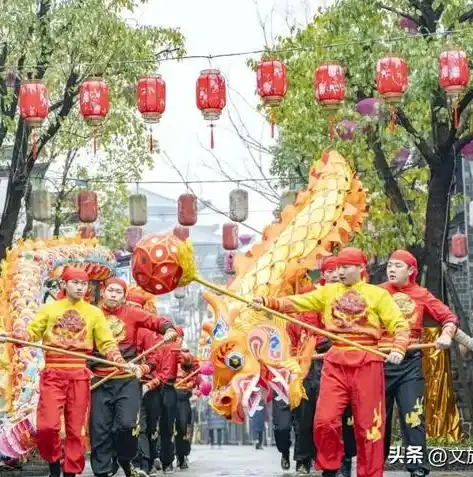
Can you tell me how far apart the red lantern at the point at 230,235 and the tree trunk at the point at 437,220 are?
38.8ft

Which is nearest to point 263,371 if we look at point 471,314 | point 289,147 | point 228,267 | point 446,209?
point 446,209

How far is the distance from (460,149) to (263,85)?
255 centimetres

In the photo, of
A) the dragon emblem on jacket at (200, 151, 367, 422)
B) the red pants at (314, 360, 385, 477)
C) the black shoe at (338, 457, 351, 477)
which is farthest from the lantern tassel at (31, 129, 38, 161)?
the red pants at (314, 360, 385, 477)

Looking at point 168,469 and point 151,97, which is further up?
point 151,97

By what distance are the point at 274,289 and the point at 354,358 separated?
4217 millimetres

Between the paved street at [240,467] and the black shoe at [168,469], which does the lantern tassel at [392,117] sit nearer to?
the paved street at [240,467]

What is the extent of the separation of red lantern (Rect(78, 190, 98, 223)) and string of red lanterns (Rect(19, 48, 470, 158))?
5.10 m

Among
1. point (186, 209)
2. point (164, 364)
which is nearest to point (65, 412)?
point (164, 364)

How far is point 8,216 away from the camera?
2409 centimetres

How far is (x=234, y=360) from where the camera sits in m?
15.0

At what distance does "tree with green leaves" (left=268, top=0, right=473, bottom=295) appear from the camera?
1894 cm

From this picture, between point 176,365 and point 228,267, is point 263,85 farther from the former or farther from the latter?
point 228,267

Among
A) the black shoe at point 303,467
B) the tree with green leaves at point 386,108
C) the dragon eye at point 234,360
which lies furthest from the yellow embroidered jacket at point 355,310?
the tree with green leaves at point 386,108

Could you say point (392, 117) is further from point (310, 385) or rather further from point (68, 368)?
point (68, 368)
